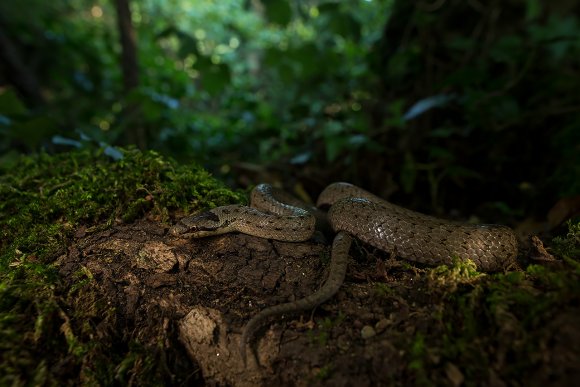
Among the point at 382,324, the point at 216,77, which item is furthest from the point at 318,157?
the point at 382,324

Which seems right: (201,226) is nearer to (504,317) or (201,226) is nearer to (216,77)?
(504,317)

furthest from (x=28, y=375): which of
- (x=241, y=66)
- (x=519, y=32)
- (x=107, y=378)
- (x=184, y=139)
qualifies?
(x=241, y=66)

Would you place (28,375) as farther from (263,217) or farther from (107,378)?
(263,217)

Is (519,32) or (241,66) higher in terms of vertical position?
(241,66)

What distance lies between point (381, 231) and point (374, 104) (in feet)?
17.1

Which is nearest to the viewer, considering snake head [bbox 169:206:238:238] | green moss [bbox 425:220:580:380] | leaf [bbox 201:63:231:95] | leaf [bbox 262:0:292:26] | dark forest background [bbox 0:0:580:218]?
green moss [bbox 425:220:580:380]

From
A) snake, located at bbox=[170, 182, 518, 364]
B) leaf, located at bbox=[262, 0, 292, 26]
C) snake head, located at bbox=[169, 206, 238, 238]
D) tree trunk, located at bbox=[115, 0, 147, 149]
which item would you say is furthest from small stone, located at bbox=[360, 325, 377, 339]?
tree trunk, located at bbox=[115, 0, 147, 149]

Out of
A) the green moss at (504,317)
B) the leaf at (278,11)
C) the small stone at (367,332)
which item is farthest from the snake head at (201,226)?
the leaf at (278,11)

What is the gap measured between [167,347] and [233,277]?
0.70m

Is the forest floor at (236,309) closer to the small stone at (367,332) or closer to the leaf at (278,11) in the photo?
the small stone at (367,332)

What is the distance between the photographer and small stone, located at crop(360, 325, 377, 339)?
7.75ft

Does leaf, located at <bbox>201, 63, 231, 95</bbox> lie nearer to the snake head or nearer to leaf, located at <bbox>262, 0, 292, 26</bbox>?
leaf, located at <bbox>262, 0, 292, 26</bbox>

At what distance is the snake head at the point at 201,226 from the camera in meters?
3.22

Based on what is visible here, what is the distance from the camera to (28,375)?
6.96ft
